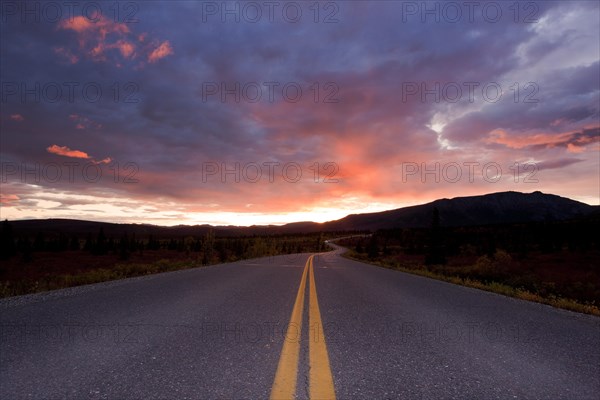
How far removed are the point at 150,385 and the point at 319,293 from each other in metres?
6.35

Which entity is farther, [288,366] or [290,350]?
[290,350]

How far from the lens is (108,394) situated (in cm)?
286

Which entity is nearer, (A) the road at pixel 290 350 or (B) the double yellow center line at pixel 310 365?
(B) the double yellow center line at pixel 310 365

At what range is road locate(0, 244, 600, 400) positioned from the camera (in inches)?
120

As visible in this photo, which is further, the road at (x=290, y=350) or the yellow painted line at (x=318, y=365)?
the road at (x=290, y=350)

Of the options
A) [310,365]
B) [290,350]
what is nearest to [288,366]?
[310,365]

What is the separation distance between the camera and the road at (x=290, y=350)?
3.04 meters

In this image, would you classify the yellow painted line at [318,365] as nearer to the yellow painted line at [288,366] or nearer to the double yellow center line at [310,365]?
the double yellow center line at [310,365]

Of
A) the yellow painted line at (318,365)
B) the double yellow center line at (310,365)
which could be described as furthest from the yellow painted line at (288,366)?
the yellow painted line at (318,365)

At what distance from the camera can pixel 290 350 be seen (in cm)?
406

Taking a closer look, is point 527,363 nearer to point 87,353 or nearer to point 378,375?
point 378,375

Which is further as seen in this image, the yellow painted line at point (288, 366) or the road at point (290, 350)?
the road at point (290, 350)

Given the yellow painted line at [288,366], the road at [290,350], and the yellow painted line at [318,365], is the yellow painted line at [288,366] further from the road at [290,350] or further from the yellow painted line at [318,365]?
the yellow painted line at [318,365]

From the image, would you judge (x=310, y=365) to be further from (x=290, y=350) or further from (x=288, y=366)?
(x=290, y=350)
